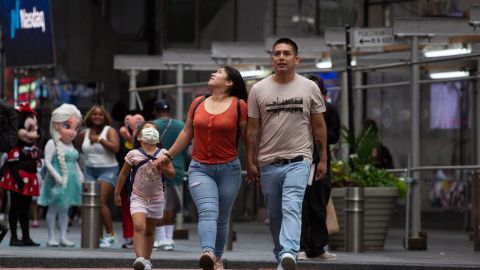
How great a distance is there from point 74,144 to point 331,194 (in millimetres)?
3670

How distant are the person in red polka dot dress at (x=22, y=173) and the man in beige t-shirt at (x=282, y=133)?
5638 millimetres

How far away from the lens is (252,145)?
41.1 ft

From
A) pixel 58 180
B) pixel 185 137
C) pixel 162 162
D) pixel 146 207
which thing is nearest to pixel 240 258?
pixel 146 207

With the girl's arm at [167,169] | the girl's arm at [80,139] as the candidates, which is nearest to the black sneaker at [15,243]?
the girl's arm at [80,139]

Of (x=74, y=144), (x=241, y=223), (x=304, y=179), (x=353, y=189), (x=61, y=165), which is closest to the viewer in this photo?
(x=304, y=179)

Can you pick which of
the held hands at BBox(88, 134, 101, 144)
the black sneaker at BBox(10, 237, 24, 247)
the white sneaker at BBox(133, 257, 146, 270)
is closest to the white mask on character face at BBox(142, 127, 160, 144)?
the white sneaker at BBox(133, 257, 146, 270)

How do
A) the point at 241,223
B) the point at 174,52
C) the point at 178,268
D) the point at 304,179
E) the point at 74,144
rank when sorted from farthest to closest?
the point at 241,223 → the point at 174,52 → the point at 74,144 → the point at 178,268 → the point at 304,179

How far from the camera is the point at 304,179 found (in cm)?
1230

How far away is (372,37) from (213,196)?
6.90 metres

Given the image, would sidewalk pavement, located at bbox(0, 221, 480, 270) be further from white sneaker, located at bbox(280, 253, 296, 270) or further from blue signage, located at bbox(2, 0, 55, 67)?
blue signage, located at bbox(2, 0, 55, 67)

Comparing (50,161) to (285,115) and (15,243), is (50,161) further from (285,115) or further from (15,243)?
(285,115)

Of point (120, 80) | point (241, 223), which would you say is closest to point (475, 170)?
point (241, 223)

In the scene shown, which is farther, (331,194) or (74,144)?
(74,144)

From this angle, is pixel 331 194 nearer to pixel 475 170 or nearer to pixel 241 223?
pixel 475 170
